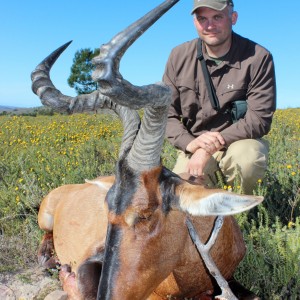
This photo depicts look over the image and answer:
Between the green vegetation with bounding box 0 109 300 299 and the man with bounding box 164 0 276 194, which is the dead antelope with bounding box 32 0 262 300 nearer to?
the green vegetation with bounding box 0 109 300 299

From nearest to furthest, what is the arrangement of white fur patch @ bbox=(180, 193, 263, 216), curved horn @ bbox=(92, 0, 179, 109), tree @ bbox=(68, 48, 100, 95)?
curved horn @ bbox=(92, 0, 179, 109), white fur patch @ bbox=(180, 193, 263, 216), tree @ bbox=(68, 48, 100, 95)

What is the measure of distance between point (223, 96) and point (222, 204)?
288 centimetres

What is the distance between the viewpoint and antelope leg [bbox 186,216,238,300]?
3.18m

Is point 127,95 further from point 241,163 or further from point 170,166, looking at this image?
point 170,166

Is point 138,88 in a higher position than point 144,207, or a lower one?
higher

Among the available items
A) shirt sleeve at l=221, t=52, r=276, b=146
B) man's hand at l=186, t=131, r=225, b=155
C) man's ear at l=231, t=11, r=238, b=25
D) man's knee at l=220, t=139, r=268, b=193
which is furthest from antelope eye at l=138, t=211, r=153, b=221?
man's ear at l=231, t=11, r=238, b=25

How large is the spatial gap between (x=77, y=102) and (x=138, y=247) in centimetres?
100

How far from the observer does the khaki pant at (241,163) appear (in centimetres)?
541

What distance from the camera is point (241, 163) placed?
5.42 meters

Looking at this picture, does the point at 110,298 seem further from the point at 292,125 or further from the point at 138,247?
the point at 292,125

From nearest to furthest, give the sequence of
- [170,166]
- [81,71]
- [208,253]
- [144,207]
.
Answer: [144,207], [208,253], [170,166], [81,71]

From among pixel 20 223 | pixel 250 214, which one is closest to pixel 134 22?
pixel 250 214

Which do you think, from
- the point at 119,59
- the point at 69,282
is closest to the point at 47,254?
the point at 69,282

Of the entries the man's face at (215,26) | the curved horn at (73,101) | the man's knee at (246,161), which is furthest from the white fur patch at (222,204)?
the man's face at (215,26)
